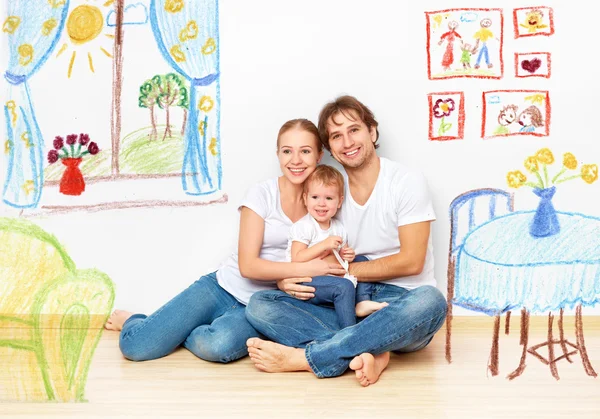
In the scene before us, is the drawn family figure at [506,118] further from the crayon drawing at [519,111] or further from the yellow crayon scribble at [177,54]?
the yellow crayon scribble at [177,54]

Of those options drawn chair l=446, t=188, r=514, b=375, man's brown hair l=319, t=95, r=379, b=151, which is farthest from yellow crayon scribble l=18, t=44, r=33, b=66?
drawn chair l=446, t=188, r=514, b=375

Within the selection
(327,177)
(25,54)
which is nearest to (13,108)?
(25,54)

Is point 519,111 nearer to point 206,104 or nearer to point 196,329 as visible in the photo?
point 206,104

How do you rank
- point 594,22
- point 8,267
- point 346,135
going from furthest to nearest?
point 8,267 < point 594,22 < point 346,135

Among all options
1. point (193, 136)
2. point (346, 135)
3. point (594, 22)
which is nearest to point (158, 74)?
point (193, 136)

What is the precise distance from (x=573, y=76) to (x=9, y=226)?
6.30 feet

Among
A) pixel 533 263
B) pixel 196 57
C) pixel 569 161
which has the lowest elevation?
pixel 533 263

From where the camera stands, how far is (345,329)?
2049 millimetres

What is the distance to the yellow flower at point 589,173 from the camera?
2.44m

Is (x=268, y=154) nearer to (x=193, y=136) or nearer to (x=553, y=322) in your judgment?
(x=193, y=136)

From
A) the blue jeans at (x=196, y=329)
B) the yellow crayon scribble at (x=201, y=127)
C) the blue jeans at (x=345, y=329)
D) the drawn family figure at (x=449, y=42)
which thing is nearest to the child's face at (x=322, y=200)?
the blue jeans at (x=345, y=329)

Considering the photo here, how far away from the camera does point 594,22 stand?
240 cm

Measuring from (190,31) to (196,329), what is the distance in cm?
97

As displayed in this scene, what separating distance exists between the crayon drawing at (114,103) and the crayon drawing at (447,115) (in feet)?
2.30
